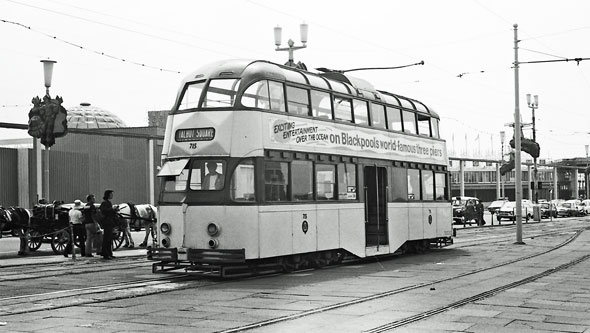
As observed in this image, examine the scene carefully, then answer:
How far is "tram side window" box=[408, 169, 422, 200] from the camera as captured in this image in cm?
2206

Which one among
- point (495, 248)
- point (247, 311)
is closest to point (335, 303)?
point (247, 311)

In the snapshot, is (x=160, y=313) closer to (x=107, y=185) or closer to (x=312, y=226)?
(x=312, y=226)

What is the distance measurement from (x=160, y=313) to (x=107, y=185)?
42528mm

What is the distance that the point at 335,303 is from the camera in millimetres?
11773

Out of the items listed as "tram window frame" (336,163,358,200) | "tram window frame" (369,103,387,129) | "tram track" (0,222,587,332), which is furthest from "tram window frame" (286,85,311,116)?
"tram track" (0,222,587,332)

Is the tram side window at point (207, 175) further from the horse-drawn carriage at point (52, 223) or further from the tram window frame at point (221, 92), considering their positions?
the horse-drawn carriage at point (52, 223)

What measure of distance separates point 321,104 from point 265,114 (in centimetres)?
234

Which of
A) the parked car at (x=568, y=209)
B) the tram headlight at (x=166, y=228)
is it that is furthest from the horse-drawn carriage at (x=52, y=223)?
the parked car at (x=568, y=209)

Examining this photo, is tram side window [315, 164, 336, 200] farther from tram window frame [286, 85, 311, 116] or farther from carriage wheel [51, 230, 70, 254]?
carriage wheel [51, 230, 70, 254]

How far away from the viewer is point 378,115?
2058 centimetres

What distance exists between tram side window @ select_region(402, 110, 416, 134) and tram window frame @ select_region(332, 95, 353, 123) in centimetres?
340

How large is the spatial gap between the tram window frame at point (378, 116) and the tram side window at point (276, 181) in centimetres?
437

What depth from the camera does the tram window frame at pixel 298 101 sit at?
1691 cm

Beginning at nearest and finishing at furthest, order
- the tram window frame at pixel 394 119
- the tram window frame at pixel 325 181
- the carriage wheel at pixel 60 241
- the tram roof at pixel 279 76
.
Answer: the tram roof at pixel 279 76, the tram window frame at pixel 325 181, the tram window frame at pixel 394 119, the carriage wheel at pixel 60 241
